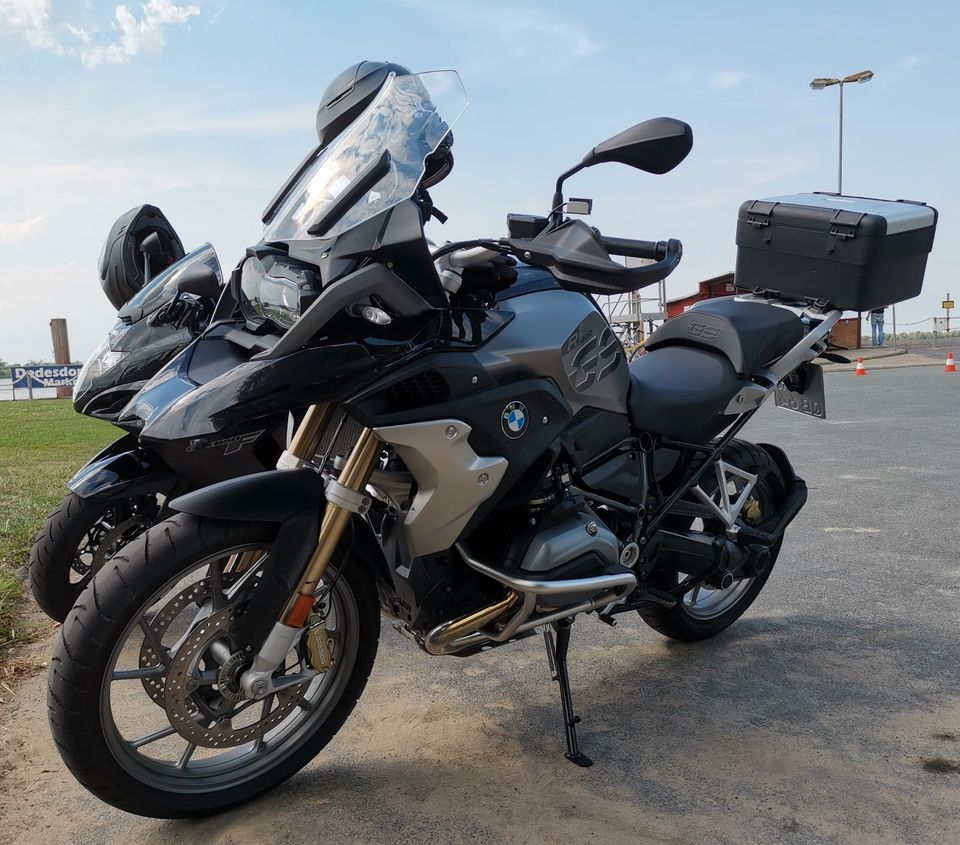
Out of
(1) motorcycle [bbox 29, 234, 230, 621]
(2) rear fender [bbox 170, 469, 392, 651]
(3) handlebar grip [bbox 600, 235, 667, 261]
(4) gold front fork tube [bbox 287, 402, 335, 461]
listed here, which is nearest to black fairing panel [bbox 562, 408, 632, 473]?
(3) handlebar grip [bbox 600, 235, 667, 261]

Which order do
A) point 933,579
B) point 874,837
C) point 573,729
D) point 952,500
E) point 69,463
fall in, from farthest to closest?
1. point 69,463
2. point 952,500
3. point 933,579
4. point 573,729
5. point 874,837

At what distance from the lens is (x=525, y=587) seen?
271 centimetres

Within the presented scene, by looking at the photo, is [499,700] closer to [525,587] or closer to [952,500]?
[525,587]

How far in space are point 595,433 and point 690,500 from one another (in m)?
0.69

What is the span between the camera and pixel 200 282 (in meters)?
4.04

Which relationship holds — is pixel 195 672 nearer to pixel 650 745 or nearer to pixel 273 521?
pixel 273 521

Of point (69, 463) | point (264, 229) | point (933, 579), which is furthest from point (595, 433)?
point (69, 463)

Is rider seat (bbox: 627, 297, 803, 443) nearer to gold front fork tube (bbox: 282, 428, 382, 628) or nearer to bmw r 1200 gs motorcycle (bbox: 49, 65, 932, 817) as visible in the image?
bmw r 1200 gs motorcycle (bbox: 49, 65, 932, 817)

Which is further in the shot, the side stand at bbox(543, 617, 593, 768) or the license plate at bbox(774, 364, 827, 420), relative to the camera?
the license plate at bbox(774, 364, 827, 420)

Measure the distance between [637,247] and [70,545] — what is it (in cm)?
250

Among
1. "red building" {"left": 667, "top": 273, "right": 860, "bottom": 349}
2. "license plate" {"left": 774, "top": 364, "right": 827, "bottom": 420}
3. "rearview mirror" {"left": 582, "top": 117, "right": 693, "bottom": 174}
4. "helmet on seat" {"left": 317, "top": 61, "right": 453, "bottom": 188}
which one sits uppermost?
"helmet on seat" {"left": 317, "top": 61, "right": 453, "bottom": 188}

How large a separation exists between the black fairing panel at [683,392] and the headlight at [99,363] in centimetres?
211

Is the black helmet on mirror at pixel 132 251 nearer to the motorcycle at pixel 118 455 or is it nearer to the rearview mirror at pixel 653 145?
the motorcycle at pixel 118 455

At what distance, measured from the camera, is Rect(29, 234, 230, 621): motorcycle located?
3.78m
